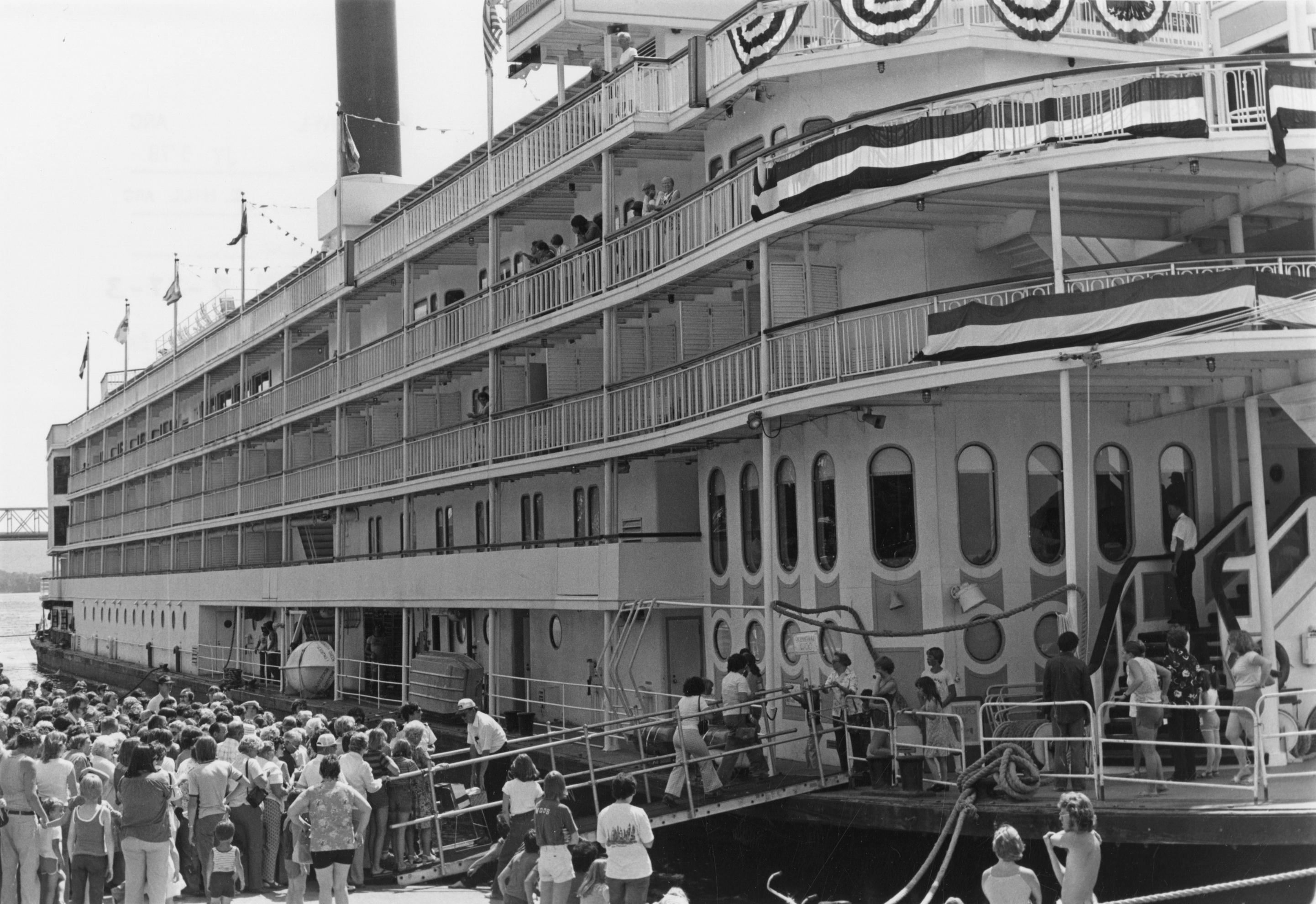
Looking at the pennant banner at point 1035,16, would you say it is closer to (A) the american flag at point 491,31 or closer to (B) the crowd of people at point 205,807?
(B) the crowd of people at point 205,807

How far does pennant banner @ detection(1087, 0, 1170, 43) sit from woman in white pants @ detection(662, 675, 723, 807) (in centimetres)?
1082

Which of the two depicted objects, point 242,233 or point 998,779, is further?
point 242,233

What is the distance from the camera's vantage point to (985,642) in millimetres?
19953

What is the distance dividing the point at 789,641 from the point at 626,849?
30.2 feet

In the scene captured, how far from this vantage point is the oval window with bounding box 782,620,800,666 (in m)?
21.5

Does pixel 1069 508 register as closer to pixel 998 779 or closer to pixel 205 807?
pixel 998 779

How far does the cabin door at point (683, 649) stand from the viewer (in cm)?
2627

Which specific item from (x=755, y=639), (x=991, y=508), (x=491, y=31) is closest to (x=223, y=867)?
(x=755, y=639)

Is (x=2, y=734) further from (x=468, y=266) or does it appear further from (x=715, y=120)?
(x=468, y=266)

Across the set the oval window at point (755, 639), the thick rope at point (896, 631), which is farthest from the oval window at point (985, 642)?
the oval window at point (755, 639)

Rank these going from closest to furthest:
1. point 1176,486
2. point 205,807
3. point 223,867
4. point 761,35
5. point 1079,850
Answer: point 1079,850, point 223,867, point 205,807, point 1176,486, point 761,35

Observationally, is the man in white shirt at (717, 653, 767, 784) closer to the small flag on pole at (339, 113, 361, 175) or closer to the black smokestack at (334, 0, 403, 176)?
the small flag on pole at (339, 113, 361, 175)

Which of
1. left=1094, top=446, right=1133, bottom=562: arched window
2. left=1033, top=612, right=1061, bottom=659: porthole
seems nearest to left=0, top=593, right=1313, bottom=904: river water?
left=1033, top=612, right=1061, bottom=659: porthole

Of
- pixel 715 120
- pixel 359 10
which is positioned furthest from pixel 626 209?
pixel 359 10
